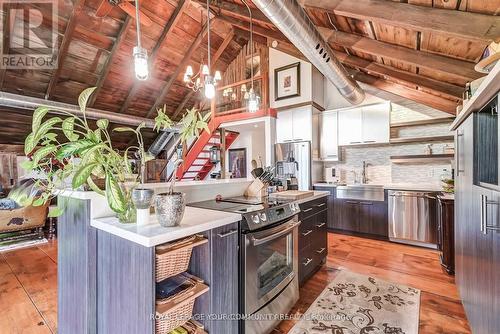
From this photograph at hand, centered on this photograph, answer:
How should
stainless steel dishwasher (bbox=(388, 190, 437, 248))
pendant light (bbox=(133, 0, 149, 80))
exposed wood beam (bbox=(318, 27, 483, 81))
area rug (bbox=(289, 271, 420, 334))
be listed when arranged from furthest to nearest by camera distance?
stainless steel dishwasher (bbox=(388, 190, 437, 248)) < exposed wood beam (bbox=(318, 27, 483, 81)) < area rug (bbox=(289, 271, 420, 334)) < pendant light (bbox=(133, 0, 149, 80))

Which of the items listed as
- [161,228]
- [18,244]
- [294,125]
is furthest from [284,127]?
[18,244]

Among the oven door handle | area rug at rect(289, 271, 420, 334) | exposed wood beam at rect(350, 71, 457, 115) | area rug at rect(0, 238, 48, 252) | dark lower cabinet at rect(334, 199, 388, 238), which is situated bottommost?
area rug at rect(289, 271, 420, 334)

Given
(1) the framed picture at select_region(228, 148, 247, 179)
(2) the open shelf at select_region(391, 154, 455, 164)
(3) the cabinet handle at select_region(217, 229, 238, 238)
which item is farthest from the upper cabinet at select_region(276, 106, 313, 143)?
(3) the cabinet handle at select_region(217, 229, 238, 238)

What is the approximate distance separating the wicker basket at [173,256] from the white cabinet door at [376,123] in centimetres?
393

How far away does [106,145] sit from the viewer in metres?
1.27

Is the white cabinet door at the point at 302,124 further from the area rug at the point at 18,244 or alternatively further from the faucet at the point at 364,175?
the area rug at the point at 18,244

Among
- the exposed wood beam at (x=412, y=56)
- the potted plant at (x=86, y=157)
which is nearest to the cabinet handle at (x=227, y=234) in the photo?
the potted plant at (x=86, y=157)

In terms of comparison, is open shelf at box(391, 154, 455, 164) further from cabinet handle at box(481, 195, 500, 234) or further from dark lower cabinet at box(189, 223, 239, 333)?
dark lower cabinet at box(189, 223, 239, 333)

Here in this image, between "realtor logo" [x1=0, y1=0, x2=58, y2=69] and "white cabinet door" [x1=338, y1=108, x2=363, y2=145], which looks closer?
"realtor logo" [x1=0, y1=0, x2=58, y2=69]

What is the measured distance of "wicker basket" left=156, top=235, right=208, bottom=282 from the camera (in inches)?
45.5

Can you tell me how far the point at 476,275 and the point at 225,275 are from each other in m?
1.73

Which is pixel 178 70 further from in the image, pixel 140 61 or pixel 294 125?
pixel 140 61

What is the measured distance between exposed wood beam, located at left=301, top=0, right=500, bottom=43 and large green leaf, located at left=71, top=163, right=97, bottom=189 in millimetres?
2463

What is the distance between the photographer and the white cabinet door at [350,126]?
433 cm
